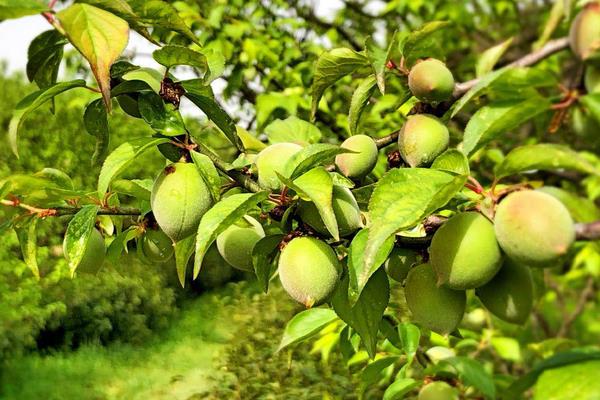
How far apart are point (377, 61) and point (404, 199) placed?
0.28 meters

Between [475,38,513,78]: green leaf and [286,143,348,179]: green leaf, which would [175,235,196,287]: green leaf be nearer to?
[286,143,348,179]: green leaf

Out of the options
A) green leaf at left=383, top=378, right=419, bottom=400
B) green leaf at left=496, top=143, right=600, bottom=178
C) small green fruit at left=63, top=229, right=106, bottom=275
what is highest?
green leaf at left=496, top=143, right=600, bottom=178

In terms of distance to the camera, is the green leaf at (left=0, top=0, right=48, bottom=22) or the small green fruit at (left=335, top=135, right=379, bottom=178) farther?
the small green fruit at (left=335, top=135, right=379, bottom=178)

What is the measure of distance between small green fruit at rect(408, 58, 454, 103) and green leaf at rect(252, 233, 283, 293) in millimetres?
236

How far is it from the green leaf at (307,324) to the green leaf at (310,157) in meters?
0.36

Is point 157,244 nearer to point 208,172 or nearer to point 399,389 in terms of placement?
point 208,172

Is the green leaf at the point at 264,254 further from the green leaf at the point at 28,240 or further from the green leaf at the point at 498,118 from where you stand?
the green leaf at the point at 28,240

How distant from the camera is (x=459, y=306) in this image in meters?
0.63

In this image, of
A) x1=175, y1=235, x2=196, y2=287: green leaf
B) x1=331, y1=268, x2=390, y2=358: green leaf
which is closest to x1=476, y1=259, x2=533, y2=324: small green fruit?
x1=331, y1=268, x2=390, y2=358: green leaf

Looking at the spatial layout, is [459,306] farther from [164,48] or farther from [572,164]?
[164,48]

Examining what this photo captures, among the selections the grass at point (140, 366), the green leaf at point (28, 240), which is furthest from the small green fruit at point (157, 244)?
the grass at point (140, 366)

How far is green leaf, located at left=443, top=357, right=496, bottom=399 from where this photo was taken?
91cm

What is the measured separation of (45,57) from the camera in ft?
2.32

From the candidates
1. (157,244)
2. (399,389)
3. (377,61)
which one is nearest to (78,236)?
(157,244)
